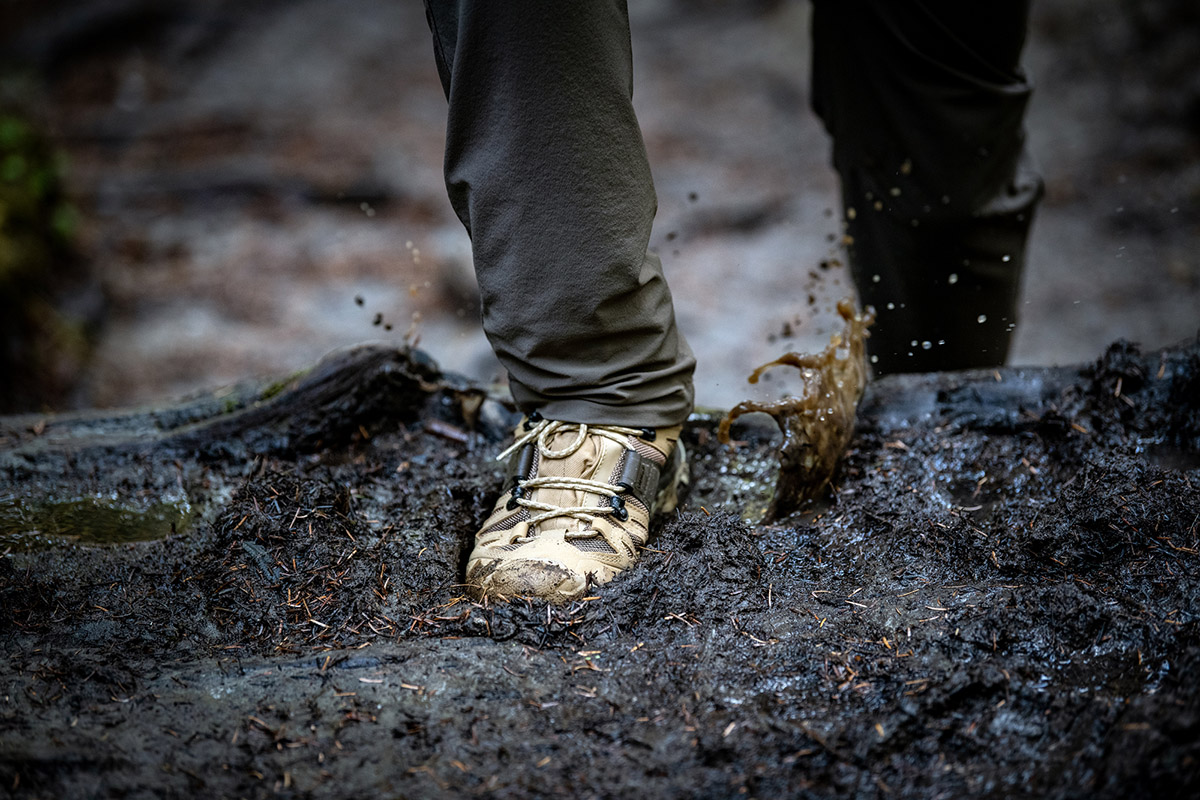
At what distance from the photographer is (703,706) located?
4.31 feet

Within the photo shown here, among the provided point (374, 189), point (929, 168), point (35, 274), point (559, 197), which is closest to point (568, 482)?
point (559, 197)

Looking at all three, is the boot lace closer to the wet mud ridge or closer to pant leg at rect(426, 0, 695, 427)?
pant leg at rect(426, 0, 695, 427)

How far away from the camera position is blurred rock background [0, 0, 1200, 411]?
236 inches

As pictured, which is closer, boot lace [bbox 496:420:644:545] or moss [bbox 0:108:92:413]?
boot lace [bbox 496:420:644:545]

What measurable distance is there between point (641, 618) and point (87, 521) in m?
1.49

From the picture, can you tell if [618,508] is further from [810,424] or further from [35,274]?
[35,274]

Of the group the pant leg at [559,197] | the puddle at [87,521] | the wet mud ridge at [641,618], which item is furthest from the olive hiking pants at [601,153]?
the puddle at [87,521]

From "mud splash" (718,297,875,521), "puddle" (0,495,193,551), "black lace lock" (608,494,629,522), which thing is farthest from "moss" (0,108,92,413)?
"mud splash" (718,297,875,521)

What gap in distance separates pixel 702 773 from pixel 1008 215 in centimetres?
252

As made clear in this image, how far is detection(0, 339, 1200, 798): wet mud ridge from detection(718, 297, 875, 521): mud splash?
0.08 m

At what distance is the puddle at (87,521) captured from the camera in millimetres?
1931

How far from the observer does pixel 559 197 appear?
1729 millimetres

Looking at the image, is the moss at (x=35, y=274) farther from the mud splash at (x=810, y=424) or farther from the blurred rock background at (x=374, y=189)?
the mud splash at (x=810, y=424)

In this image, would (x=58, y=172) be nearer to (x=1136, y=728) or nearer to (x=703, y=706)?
(x=703, y=706)
